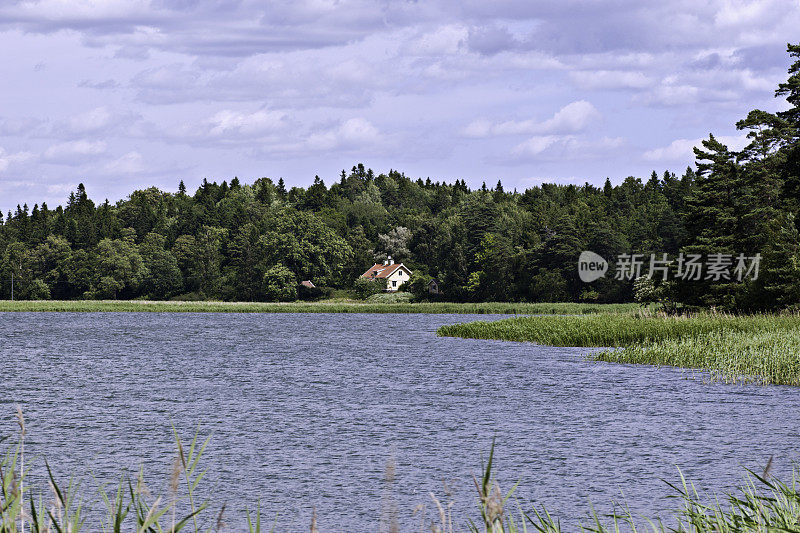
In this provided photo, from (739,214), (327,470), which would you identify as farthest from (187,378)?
(739,214)

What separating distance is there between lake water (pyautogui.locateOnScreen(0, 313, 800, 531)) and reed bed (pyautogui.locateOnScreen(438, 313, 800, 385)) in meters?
1.30

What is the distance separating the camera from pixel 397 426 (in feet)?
79.5

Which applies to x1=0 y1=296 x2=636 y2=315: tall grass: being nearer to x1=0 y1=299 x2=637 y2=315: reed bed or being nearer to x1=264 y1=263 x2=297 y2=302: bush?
x1=0 y1=299 x2=637 y2=315: reed bed

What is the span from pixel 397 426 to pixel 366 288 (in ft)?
374

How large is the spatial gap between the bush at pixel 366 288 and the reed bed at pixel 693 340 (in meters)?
80.4

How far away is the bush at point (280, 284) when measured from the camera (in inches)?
5389

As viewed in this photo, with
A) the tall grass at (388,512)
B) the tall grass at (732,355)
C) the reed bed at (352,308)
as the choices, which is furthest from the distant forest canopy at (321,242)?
the tall grass at (388,512)

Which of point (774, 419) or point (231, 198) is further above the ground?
point (231, 198)

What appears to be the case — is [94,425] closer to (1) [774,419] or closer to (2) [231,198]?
(1) [774,419]

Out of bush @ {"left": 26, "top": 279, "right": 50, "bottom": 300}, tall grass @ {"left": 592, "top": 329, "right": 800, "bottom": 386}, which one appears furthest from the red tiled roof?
tall grass @ {"left": 592, "top": 329, "right": 800, "bottom": 386}

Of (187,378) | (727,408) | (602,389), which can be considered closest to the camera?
(727,408)

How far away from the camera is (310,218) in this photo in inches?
5753

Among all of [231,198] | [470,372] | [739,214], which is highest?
[231,198]

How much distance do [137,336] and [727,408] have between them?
52.9 meters
